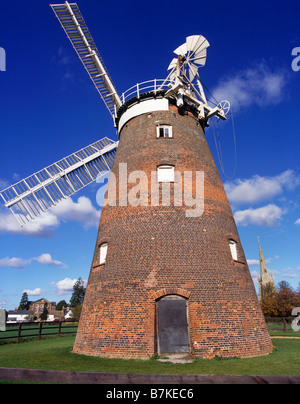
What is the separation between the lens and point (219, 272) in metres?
9.24

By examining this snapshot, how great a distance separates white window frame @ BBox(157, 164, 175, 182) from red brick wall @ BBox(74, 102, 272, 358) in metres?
0.21

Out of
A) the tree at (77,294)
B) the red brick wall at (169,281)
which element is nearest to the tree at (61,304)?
the tree at (77,294)

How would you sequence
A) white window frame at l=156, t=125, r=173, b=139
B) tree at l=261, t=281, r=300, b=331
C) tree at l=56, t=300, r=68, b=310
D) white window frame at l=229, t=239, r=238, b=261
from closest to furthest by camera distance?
white window frame at l=229, t=239, r=238, b=261
white window frame at l=156, t=125, r=173, b=139
tree at l=261, t=281, r=300, b=331
tree at l=56, t=300, r=68, b=310

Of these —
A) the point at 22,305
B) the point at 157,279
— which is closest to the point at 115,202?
the point at 157,279

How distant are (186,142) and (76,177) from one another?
22.2 ft

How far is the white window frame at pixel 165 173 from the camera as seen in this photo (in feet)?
35.2

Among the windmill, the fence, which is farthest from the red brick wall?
the fence

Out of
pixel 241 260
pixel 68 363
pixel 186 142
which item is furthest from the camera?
pixel 186 142

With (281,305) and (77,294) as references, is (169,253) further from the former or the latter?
(77,294)

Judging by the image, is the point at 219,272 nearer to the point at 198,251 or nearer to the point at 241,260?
the point at 198,251

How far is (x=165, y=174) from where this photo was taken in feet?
35.6

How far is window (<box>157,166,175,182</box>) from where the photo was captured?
10.7 meters

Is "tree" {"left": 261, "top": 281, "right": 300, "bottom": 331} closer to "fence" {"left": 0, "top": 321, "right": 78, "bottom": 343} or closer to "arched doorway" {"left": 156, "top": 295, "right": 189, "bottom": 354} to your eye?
"fence" {"left": 0, "top": 321, "right": 78, "bottom": 343}

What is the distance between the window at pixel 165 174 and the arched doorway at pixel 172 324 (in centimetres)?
432
